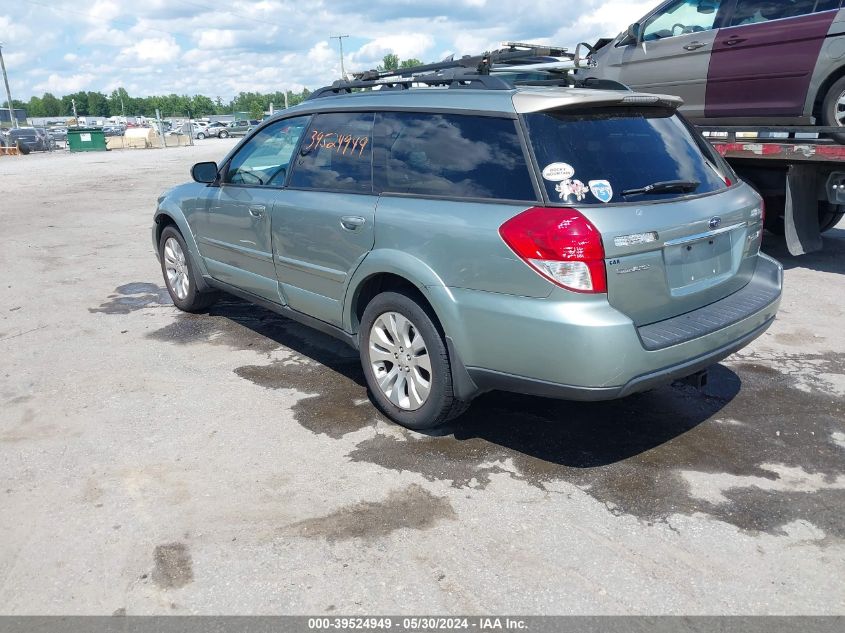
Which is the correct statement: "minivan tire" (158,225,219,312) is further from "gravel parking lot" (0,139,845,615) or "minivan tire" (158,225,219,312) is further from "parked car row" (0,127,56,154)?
"parked car row" (0,127,56,154)

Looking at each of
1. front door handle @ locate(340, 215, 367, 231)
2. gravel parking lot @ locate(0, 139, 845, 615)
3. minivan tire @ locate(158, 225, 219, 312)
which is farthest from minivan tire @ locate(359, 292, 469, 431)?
minivan tire @ locate(158, 225, 219, 312)

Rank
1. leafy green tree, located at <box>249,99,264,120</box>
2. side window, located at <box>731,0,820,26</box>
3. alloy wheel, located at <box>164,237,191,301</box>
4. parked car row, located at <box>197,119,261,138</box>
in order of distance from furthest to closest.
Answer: leafy green tree, located at <box>249,99,264,120</box> < parked car row, located at <box>197,119,261,138</box> < side window, located at <box>731,0,820,26</box> < alloy wheel, located at <box>164,237,191,301</box>

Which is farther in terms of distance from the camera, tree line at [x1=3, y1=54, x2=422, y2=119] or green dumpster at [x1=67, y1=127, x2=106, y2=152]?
tree line at [x1=3, y1=54, x2=422, y2=119]

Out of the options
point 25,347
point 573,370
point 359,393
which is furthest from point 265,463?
point 25,347

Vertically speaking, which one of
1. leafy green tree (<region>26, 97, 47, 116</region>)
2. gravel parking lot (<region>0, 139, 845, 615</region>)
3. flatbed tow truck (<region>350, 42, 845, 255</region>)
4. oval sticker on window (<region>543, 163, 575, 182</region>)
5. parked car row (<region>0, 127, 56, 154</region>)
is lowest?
gravel parking lot (<region>0, 139, 845, 615</region>)

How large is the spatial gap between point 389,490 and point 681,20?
6835 mm

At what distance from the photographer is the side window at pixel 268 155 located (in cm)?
474

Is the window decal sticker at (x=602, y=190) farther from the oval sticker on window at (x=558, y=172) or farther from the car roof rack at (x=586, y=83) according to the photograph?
the car roof rack at (x=586, y=83)

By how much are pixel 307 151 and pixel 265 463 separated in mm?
2030

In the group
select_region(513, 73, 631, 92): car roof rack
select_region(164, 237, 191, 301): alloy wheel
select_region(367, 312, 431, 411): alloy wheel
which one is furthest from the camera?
select_region(164, 237, 191, 301): alloy wheel

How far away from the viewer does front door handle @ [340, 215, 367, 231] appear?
12.9ft

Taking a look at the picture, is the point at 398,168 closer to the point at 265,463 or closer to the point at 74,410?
the point at 265,463

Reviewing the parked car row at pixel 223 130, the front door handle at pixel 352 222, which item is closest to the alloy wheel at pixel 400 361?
the front door handle at pixel 352 222

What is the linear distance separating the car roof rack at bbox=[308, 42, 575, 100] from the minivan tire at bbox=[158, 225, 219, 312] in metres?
1.88
